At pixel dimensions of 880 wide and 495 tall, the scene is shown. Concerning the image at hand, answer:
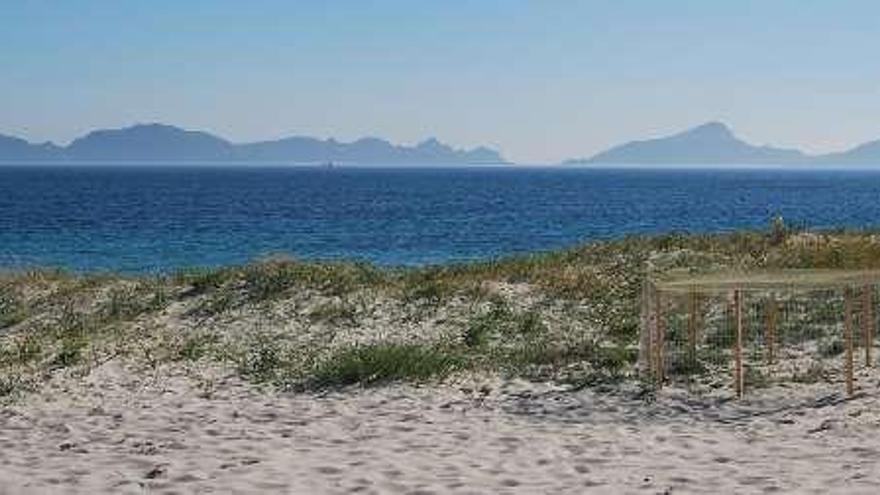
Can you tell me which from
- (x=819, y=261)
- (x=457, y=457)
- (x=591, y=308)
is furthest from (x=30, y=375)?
(x=819, y=261)

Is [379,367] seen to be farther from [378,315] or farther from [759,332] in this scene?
[759,332]

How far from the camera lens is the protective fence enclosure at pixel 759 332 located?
1595 centimetres

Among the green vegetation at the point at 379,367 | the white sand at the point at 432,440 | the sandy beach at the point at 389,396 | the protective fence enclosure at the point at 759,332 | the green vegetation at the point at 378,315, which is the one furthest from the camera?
the green vegetation at the point at 378,315

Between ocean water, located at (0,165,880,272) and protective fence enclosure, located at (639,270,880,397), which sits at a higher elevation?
protective fence enclosure, located at (639,270,880,397)

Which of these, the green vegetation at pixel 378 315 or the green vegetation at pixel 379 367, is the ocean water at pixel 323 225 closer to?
the green vegetation at pixel 378 315

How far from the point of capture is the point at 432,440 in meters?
13.1

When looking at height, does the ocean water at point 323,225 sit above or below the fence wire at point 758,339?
below

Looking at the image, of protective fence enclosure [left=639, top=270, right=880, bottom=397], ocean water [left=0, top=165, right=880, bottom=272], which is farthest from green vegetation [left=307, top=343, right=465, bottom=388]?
ocean water [left=0, top=165, right=880, bottom=272]

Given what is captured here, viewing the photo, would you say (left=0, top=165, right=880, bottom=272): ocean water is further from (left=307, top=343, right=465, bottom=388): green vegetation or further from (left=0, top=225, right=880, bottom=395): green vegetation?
(left=307, top=343, right=465, bottom=388): green vegetation

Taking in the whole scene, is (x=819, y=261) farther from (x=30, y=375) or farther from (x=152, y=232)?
(x=152, y=232)

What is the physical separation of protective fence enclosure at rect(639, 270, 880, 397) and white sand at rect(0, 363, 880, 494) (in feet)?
3.43

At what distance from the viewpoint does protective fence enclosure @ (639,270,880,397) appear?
16.0 meters

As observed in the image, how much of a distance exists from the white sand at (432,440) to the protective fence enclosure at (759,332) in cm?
105

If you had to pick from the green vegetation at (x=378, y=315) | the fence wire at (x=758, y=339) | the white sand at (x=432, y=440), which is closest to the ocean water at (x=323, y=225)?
the green vegetation at (x=378, y=315)
